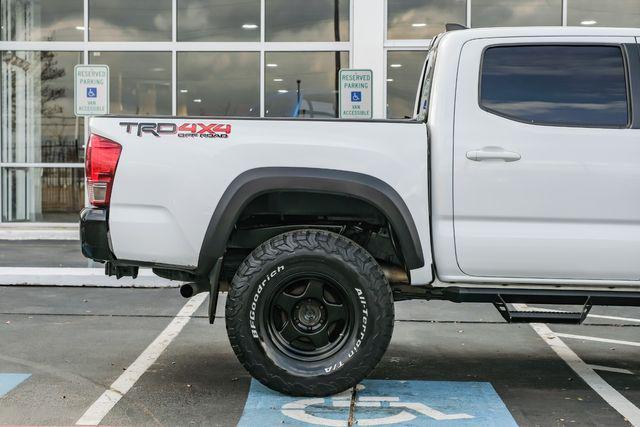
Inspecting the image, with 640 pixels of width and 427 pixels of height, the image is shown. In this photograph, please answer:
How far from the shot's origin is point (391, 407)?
441 cm

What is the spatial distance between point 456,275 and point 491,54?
52.8 inches

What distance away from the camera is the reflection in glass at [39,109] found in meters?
14.6

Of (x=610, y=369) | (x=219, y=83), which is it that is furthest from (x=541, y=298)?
(x=219, y=83)

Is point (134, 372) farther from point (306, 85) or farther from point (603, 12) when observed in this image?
point (603, 12)

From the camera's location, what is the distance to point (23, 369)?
5.25 metres

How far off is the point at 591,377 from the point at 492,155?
1.79 meters

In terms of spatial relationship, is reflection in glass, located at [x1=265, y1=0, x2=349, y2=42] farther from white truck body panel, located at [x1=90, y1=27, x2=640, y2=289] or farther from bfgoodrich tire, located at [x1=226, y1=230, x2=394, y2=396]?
bfgoodrich tire, located at [x1=226, y1=230, x2=394, y2=396]

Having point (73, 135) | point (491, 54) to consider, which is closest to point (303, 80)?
point (73, 135)

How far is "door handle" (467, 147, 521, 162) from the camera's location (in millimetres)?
4461

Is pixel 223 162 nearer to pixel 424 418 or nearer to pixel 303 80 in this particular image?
pixel 424 418

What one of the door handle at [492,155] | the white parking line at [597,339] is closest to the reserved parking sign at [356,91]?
the white parking line at [597,339]

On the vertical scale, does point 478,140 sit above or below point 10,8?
below

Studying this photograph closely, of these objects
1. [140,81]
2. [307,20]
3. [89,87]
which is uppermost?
[307,20]

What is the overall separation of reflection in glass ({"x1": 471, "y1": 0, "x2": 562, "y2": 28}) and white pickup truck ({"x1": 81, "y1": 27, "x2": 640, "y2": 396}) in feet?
31.7
